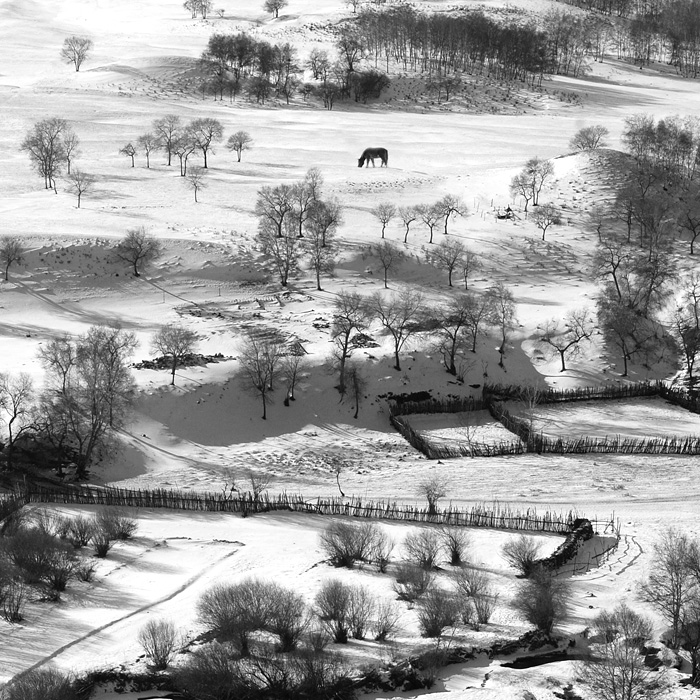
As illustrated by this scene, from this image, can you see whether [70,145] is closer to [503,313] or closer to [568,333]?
[503,313]

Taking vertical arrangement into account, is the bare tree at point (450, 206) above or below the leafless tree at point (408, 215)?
above

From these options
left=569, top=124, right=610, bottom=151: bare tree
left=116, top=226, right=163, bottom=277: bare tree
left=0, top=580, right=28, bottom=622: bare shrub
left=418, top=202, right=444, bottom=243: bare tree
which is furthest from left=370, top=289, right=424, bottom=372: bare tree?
left=569, top=124, right=610, bottom=151: bare tree

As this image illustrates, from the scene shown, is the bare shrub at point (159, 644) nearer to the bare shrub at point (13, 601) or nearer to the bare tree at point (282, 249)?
the bare shrub at point (13, 601)

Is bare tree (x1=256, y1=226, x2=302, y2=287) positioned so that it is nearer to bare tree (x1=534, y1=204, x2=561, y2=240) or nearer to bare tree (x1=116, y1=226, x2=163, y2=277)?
bare tree (x1=116, y1=226, x2=163, y2=277)

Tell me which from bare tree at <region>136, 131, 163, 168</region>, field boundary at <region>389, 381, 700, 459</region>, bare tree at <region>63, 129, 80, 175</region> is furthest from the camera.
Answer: bare tree at <region>136, 131, 163, 168</region>

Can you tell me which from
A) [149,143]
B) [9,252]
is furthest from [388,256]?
[149,143]

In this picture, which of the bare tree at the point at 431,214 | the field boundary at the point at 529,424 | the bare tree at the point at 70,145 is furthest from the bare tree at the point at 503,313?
the bare tree at the point at 70,145

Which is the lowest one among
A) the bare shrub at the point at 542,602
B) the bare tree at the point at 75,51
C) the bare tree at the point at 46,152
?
the bare shrub at the point at 542,602
